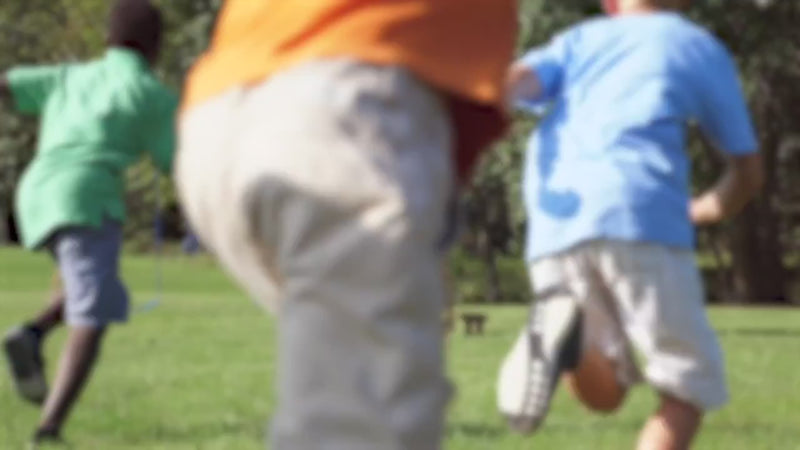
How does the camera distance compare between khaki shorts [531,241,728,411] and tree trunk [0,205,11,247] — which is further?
tree trunk [0,205,11,247]

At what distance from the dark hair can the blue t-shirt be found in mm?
2706

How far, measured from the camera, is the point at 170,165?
7.99 metres

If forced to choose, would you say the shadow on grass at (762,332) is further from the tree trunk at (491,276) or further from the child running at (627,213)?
the tree trunk at (491,276)

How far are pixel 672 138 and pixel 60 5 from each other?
211ft

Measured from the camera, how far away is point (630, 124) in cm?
570

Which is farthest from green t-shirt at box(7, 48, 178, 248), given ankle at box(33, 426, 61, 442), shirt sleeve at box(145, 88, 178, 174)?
ankle at box(33, 426, 61, 442)

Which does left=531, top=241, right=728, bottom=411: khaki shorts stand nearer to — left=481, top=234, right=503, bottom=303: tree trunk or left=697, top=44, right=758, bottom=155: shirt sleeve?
left=697, top=44, right=758, bottom=155: shirt sleeve

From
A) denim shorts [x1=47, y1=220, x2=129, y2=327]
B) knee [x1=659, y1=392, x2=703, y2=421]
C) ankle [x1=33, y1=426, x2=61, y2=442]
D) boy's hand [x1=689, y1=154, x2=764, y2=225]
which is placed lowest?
ankle [x1=33, y1=426, x2=61, y2=442]

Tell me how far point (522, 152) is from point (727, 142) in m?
→ 26.4

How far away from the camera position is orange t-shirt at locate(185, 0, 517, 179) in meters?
3.38

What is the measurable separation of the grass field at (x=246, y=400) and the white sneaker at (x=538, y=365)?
2.60 metres

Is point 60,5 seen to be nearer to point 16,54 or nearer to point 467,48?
point 16,54

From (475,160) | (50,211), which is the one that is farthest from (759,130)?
(475,160)

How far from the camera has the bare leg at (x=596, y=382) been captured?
18.8 ft
